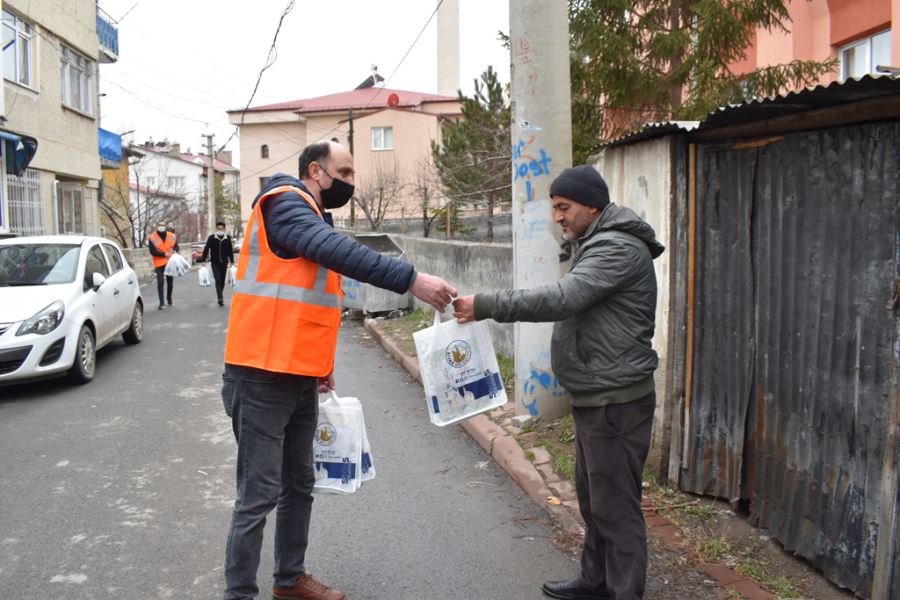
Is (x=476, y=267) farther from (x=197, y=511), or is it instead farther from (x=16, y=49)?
(x=16, y=49)

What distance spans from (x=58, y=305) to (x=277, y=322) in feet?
20.1

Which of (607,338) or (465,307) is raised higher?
(465,307)

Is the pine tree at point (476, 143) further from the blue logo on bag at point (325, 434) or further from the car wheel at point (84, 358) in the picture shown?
the blue logo on bag at point (325, 434)

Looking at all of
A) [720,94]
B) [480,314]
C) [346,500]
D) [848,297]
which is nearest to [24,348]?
[346,500]

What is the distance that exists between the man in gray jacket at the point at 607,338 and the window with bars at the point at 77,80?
20.2 meters

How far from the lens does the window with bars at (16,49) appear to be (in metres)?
16.4

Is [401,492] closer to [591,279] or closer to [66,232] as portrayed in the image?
[591,279]

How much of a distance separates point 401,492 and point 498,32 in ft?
21.8

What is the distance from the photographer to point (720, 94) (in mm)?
8523

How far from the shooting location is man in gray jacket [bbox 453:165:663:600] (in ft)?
9.86

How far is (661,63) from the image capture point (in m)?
9.44

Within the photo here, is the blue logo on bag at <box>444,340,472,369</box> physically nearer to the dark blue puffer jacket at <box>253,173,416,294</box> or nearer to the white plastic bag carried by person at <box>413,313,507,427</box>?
the white plastic bag carried by person at <box>413,313,507,427</box>

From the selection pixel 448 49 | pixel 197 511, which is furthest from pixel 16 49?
pixel 448 49

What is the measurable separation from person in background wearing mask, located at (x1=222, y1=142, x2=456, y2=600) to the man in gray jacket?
473mm
